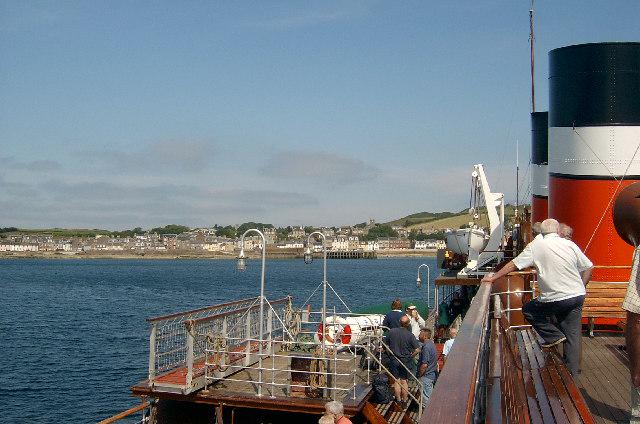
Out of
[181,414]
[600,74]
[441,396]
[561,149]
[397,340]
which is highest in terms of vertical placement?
[600,74]

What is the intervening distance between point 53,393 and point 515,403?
28433 mm

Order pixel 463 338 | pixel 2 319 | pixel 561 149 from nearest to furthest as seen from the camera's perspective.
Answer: pixel 463 338 < pixel 561 149 < pixel 2 319

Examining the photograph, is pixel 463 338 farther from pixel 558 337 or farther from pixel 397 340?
pixel 397 340

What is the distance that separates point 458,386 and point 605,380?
4.96m

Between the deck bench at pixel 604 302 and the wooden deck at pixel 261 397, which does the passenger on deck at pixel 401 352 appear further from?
the deck bench at pixel 604 302

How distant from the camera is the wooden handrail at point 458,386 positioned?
2.54 m

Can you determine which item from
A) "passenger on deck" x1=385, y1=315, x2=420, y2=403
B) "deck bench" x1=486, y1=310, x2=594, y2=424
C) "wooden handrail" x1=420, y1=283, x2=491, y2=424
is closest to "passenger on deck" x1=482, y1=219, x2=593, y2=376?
"deck bench" x1=486, y1=310, x2=594, y2=424

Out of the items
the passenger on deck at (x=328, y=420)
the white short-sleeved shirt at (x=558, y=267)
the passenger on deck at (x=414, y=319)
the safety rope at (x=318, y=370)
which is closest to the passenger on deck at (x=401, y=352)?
the safety rope at (x=318, y=370)

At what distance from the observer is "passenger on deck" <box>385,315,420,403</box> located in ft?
41.5

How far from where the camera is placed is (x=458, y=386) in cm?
294

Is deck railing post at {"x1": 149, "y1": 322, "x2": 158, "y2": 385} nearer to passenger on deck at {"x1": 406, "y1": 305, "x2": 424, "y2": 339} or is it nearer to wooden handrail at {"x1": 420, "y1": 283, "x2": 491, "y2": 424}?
passenger on deck at {"x1": 406, "y1": 305, "x2": 424, "y2": 339}

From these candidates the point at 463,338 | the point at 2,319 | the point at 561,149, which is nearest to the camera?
the point at 463,338

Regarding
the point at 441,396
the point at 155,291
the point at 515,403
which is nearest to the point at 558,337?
the point at 515,403

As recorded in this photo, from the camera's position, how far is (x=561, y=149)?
12227 mm
